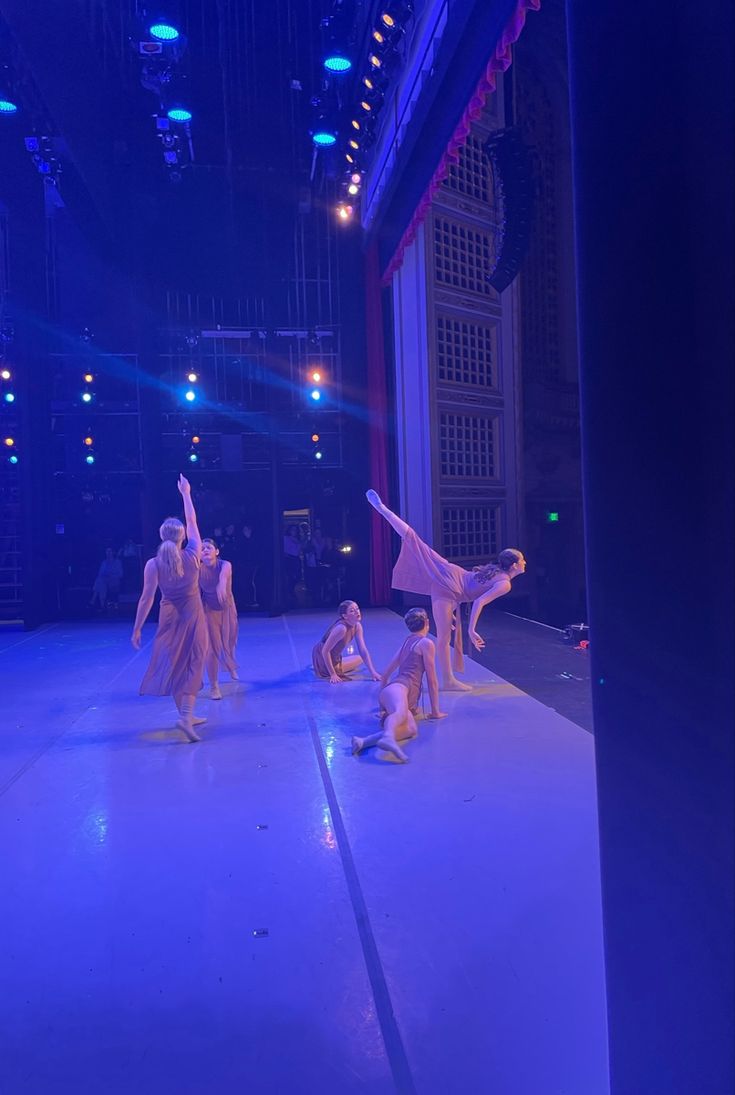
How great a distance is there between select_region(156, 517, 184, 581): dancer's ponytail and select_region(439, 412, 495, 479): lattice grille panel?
846 cm

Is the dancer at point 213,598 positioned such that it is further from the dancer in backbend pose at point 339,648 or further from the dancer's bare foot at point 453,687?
the dancer's bare foot at point 453,687

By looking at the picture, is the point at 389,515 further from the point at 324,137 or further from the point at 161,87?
the point at 324,137

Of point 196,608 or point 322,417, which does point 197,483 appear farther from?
point 196,608

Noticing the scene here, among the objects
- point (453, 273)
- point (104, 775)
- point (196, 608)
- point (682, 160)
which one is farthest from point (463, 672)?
point (453, 273)

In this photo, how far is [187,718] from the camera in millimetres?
5457

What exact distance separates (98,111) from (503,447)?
896cm

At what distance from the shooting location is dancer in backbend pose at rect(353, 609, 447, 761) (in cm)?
502

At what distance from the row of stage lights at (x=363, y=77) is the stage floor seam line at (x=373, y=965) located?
305 inches

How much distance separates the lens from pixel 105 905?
9.73 ft

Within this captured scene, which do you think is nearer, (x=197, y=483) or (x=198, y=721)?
(x=198, y=721)

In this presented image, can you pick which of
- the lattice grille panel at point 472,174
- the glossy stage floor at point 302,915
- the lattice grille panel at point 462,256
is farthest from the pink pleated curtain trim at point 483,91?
the glossy stage floor at point 302,915

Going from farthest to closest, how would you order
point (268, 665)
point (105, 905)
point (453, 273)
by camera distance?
1. point (453, 273)
2. point (268, 665)
3. point (105, 905)

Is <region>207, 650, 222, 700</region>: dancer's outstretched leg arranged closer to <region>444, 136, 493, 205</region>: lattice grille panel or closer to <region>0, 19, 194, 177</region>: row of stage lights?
<region>0, 19, 194, 177</region>: row of stage lights

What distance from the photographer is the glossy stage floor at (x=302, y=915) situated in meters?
2.05
